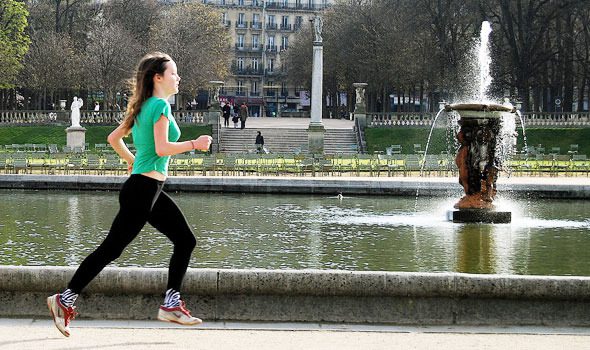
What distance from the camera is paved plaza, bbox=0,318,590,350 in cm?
761

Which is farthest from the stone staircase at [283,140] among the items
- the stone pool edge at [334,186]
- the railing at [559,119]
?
the stone pool edge at [334,186]

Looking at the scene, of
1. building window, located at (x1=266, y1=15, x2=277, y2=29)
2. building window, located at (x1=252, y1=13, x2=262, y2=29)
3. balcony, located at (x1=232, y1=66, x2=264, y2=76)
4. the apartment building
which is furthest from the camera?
building window, located at (x1=266, y1=15, x2=277, y2=29)

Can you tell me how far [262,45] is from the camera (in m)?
127

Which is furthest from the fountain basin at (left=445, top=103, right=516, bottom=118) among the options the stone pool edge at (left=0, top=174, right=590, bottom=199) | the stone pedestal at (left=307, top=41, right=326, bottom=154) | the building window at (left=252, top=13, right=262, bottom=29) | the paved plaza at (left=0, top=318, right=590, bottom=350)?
the building window at (left=252, top=13, right=262, bottom=29)

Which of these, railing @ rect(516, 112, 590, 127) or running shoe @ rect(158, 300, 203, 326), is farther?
railing @ rect(516, 112, 590, 127)

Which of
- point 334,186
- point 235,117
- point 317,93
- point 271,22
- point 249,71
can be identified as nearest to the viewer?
point 334,186

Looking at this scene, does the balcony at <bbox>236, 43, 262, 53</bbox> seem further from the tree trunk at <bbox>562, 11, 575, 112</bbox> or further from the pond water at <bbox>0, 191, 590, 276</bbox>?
the pond water at <bbox>0, 191, 590, 276</bbox>

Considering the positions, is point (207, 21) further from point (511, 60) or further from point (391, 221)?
point (391, 221)

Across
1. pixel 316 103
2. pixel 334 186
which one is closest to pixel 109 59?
pixel 316 103

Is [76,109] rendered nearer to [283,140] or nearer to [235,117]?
[283,140]

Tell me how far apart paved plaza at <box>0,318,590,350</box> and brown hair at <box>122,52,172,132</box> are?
149 cm

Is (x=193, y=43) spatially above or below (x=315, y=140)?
above

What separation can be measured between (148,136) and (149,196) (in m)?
0.40

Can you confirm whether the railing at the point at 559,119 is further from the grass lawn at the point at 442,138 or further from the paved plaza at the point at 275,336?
the paved plaza at the point at 275,336
